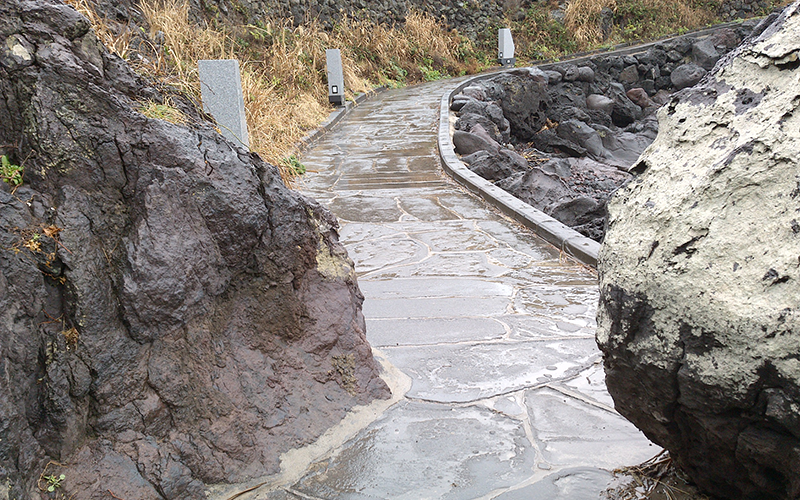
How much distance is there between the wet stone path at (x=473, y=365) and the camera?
2.50 metres

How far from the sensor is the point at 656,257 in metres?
1.89

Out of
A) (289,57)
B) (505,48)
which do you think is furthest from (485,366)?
(505,48)

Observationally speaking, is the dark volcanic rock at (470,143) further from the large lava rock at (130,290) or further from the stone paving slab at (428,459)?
the large lava rock at (130,290)

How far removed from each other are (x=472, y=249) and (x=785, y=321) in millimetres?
4108

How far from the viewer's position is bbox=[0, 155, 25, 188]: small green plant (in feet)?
6.65

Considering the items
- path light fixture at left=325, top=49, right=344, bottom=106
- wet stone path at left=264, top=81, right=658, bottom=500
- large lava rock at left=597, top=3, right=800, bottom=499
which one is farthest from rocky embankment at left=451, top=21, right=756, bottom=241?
path light fixture at left=325, top=49, right=344, bottom=106

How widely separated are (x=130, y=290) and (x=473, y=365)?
1913 millimetres

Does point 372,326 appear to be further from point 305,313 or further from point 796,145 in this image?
point 796,145

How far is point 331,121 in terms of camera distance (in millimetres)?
12008

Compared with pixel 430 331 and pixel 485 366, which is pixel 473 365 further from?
pixel 430 331

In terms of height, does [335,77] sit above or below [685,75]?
above

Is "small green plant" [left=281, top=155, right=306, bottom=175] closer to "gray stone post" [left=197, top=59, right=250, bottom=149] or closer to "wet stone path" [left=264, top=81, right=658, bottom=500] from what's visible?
"wet stone path" [left=264, top=81, right=658, bottom=500]

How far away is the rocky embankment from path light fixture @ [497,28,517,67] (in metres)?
1.58

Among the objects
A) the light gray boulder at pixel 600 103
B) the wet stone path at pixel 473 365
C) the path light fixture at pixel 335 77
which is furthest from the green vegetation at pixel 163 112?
the light gray boulder at pixel 600 103
